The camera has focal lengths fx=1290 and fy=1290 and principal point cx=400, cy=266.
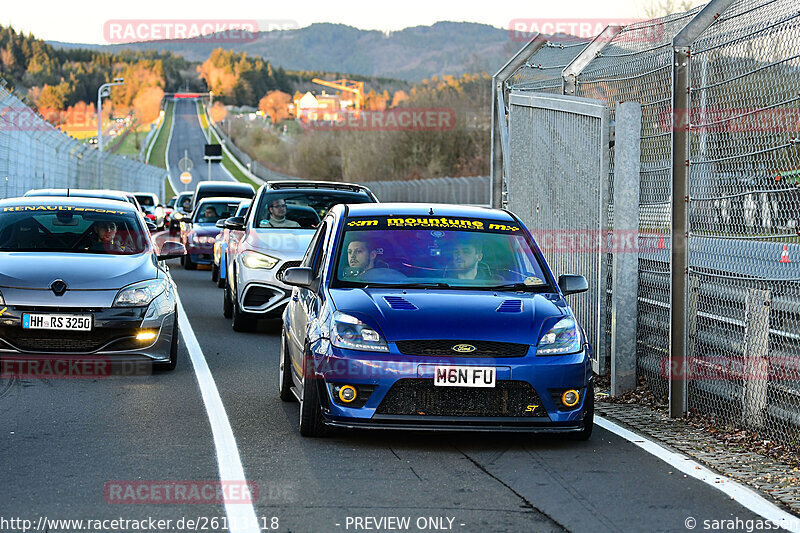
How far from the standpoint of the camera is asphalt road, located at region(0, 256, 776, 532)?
582 centimetres

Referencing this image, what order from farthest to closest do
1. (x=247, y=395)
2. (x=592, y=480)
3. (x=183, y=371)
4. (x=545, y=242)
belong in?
1. (x=545, y=242)
2. (x=183, y=371)
3. (x=247, y=395)
4. (x=592, y=480)

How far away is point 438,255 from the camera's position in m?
8.69

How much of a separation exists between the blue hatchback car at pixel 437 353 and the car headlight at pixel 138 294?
254cm

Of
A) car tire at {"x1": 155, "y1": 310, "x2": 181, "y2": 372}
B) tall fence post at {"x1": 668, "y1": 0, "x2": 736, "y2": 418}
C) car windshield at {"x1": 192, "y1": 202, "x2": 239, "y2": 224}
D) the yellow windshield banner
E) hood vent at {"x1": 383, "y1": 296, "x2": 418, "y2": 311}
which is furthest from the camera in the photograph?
car windshield at {"x1": 192, "y1": 202, "x2": 239, "y2": 224}

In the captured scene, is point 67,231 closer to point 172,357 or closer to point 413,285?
point 172,357

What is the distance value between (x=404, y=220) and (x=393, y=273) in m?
0.59

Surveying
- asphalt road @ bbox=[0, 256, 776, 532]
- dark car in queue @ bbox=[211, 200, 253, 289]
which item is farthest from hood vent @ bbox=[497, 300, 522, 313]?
dark car in queue @ bbox=[211, 200, 253, 289]

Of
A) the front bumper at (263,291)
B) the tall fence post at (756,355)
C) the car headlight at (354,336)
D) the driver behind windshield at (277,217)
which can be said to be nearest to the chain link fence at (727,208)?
the tall fence post at (756,355)

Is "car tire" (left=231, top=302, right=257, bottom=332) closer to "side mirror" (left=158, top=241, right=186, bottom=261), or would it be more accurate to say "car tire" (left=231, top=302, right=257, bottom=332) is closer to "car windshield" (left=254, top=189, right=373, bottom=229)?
"car windshield" (left=254, top=189, right=373, bottom=229)

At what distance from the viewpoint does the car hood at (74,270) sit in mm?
10461

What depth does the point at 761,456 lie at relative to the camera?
7.39 metres

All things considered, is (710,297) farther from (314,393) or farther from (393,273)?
(314,393)

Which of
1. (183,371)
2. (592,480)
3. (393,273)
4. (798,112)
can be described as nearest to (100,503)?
(592,480)

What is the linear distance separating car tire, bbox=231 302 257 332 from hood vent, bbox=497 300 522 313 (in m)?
6.57
